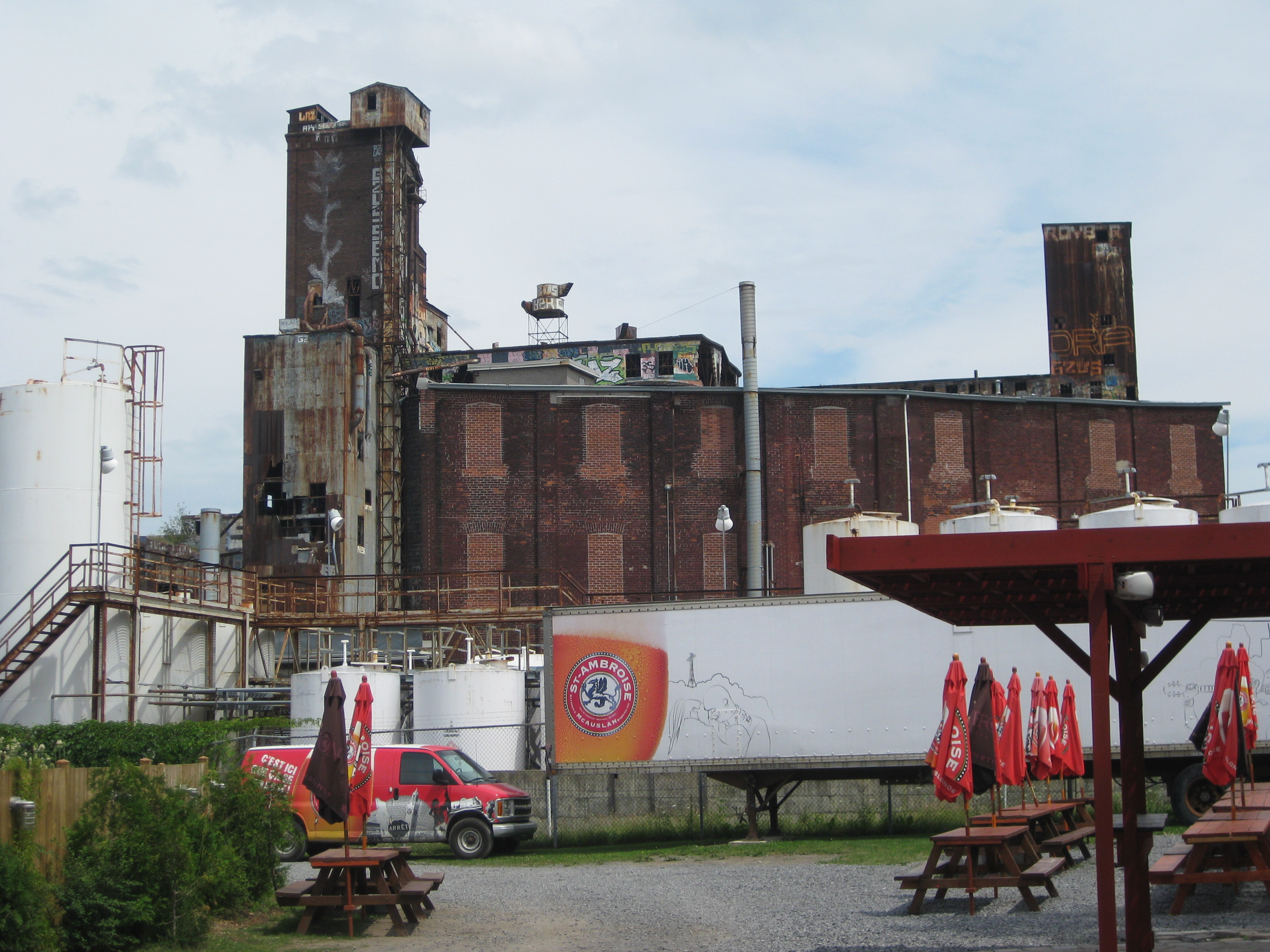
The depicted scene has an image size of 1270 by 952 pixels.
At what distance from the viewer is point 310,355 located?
48.6 metres

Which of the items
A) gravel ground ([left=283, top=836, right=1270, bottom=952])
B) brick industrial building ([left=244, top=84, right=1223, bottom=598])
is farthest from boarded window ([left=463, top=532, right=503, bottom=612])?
gravel ground ([left=283, top=836, right=1270, bottom=952])

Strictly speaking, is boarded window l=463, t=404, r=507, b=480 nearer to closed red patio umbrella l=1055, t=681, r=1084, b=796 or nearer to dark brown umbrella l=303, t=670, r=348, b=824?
closed red patio umbrella l=1055, t=681, r=1084, b=796

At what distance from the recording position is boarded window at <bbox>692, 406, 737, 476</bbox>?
48469 mm

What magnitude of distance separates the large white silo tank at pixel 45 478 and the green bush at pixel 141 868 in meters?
18.9

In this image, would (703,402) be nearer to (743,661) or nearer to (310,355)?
(310,355)

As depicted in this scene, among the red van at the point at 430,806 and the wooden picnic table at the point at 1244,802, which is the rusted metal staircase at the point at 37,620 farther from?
the wooden picnic table at the point at 1244,802

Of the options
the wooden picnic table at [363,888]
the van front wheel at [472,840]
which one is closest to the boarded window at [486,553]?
the van front wheel at [472,840]

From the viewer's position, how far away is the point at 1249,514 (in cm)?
3097

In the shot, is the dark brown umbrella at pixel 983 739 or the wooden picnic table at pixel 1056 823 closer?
the dark brown umbrella at pixel 983 739

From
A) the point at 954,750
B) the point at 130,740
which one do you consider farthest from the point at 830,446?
the point at 954,750

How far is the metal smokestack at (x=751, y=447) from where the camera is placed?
43.9 m

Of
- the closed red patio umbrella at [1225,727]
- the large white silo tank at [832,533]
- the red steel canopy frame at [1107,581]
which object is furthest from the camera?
the large white silo tank at [832,533]

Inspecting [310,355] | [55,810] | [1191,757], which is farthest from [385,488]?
[55,810]

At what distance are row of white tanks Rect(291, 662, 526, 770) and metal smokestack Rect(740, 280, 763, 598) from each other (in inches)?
584
